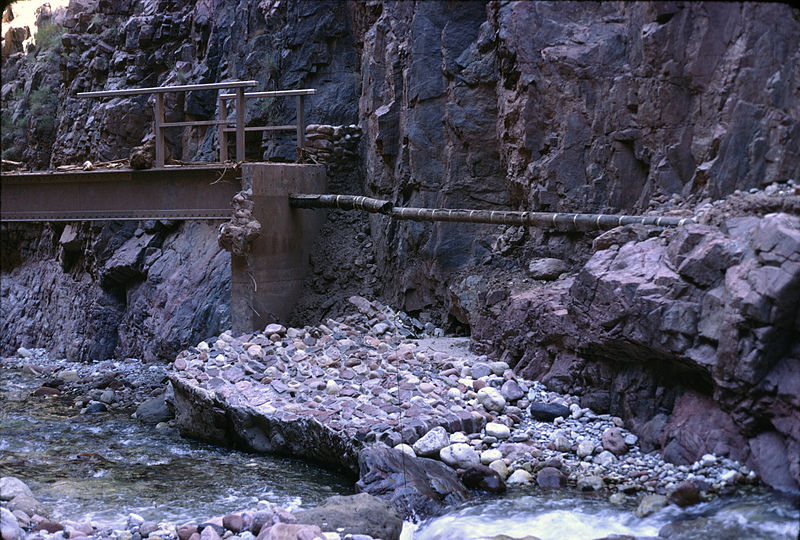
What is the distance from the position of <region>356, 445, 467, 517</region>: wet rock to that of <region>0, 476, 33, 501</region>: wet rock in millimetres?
2933

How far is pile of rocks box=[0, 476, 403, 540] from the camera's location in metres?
5.70

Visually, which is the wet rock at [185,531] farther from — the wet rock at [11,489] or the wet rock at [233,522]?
the wet rock at [11,489]

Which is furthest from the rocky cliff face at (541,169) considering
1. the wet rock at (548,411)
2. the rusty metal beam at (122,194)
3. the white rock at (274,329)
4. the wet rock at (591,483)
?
the rusty metal beam at (122,194)

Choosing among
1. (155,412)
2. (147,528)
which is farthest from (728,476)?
(155,412)

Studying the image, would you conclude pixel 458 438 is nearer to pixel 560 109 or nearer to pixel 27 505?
pixel 27 505

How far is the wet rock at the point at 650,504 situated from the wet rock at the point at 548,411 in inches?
71.7

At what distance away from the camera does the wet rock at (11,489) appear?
668cm

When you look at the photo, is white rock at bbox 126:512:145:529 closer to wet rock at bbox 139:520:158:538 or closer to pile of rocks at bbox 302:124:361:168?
wet rock at bbox 139:520:158:538

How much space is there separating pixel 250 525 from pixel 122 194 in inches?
318

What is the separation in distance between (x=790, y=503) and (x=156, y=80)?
16.8 m

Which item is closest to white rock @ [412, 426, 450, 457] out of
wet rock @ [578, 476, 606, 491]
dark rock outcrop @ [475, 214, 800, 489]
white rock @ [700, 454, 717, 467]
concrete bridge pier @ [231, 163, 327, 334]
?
wet rock @ [578, 476, 606, 491]

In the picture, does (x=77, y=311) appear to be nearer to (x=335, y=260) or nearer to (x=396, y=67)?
(x=335, y=260)

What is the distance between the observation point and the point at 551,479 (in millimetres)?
6609

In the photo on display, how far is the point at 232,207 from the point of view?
12.2m
